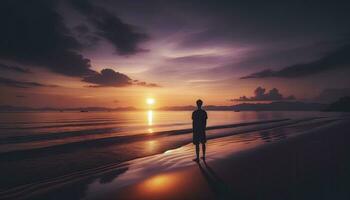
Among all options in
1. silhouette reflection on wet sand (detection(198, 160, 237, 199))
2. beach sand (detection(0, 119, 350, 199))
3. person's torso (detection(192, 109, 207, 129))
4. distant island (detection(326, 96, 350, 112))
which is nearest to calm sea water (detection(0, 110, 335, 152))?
beach sand (detection(0, 119, 350, 199))

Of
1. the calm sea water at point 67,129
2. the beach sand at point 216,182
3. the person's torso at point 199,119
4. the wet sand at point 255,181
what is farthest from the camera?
the calm sea water at point 67,129

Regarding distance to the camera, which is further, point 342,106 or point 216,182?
point 342,106

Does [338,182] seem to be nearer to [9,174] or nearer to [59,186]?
[59,186]

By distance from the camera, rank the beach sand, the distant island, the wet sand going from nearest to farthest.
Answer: the wet sand
the beach sand
the distant island

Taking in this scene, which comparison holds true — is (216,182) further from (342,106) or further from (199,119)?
(342,106)

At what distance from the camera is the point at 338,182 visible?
659 centimetres

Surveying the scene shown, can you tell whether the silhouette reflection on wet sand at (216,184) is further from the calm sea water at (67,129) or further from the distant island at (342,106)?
the distant island at (342,106)

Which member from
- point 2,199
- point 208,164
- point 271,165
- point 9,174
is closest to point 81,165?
point 9,174

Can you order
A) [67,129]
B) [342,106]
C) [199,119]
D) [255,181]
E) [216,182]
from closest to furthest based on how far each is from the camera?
[255,181]
[216,182]
[199,119]
[67,129]
[342,106]

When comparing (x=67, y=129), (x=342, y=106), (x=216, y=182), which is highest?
(x=342, y=106)

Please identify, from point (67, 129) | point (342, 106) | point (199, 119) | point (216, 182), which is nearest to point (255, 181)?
point (216, 182)

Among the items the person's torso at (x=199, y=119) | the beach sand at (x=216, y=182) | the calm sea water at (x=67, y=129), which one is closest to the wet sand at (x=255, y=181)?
the beach sand at (x=216, y=182)

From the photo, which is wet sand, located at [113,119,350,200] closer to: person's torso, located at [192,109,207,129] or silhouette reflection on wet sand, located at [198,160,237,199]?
silhouette reflection on wet sand, located at [198,160,237,199]

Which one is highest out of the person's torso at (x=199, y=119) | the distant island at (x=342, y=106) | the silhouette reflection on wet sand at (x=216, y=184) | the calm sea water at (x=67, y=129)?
the distant island at (x=342, y=106)
